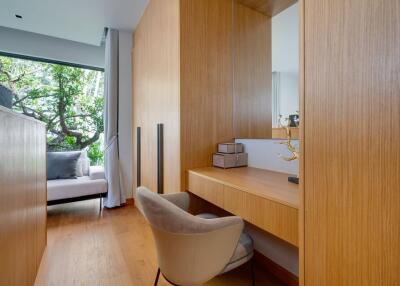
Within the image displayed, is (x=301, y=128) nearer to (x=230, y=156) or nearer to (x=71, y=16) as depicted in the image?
(x=230, y=156)

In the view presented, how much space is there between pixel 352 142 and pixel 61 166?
3556mm

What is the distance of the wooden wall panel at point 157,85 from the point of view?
1.84 meters

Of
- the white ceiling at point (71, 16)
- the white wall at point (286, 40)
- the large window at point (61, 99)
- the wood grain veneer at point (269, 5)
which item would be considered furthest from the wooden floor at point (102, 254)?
the white ceiling at point (71, 16)

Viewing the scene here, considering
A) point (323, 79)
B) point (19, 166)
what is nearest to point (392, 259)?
point (323, 79)

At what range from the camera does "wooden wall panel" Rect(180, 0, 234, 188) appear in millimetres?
1752

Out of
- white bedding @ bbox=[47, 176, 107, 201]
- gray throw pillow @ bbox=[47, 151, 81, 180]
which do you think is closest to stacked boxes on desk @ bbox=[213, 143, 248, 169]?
white bedding @ bbox=[47, 176, 107, 201]

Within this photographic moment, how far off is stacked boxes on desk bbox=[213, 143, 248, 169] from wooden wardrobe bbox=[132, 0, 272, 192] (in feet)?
0.30

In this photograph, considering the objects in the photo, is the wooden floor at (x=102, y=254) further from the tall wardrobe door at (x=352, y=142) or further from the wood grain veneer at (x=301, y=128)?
the tall wardrobe door at (x=352, y=142)

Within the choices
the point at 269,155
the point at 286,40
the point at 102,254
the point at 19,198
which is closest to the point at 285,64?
the point at 286,40

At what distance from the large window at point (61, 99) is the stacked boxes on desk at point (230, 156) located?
10.2ft

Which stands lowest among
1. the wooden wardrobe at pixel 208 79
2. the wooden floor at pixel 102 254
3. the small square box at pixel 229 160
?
the wooden floor at pixel 102 254

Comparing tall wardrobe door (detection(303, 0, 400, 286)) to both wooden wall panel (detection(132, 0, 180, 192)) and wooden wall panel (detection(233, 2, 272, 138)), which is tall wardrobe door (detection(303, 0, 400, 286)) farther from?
wooden wall panel (detection(132, 0, 180, 192))

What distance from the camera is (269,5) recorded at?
1717mm

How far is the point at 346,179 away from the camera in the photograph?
2.07 feet
